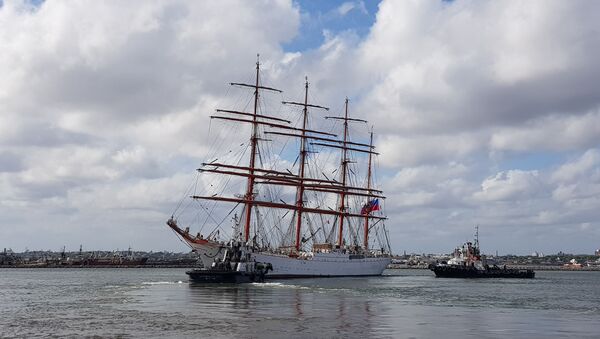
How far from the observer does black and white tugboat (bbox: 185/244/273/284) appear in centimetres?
9181

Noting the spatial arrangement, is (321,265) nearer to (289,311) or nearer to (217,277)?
(217,277)

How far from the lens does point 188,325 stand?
4325 centimetres

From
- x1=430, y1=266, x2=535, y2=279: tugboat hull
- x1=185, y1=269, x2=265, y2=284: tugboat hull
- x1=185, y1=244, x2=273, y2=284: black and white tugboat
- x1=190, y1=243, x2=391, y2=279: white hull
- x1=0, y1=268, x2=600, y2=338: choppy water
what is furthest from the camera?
x1=430, y1=266, x2=535, y2=279: tugboat hull

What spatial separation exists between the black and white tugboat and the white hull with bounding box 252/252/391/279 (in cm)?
883

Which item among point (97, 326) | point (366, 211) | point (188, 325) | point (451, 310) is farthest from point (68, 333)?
point (366, 211)

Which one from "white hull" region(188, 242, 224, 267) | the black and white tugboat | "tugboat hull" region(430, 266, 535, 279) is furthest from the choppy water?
"tugboat hull" region(430, 266, 535, 279)

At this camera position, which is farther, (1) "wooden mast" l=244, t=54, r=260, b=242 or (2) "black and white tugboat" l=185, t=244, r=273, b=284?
(1) "wooden mast" l=244, t=54, r=260, b=242

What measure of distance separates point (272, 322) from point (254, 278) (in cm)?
5067

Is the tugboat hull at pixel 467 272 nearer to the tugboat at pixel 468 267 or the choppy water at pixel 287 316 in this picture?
the tugboat at pixel 468 267

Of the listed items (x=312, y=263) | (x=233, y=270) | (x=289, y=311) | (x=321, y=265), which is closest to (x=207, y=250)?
(x=233, y=270)

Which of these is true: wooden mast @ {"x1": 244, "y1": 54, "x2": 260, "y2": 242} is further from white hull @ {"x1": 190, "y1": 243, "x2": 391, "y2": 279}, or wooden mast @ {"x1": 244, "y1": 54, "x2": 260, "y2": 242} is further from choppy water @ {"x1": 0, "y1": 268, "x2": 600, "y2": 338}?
choppy water @ {"x1": 0, "y1": 268, "x2": 600, "y2": 338}

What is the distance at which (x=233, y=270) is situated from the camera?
94.8m

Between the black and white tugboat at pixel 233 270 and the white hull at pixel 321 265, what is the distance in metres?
8.83

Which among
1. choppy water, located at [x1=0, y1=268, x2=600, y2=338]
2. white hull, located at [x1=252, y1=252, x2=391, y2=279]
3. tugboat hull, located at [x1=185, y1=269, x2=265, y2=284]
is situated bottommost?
choppy water, located at [x1=0, y1=268, x2=600, y2=338]
